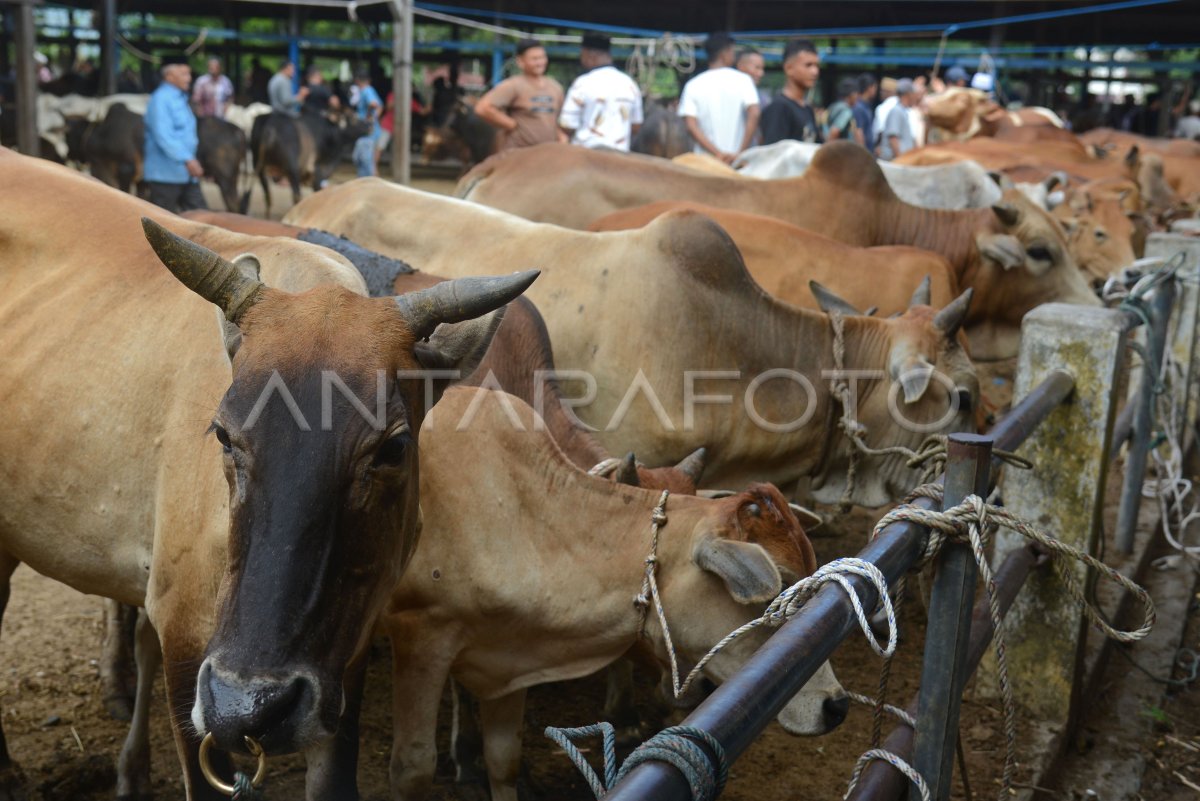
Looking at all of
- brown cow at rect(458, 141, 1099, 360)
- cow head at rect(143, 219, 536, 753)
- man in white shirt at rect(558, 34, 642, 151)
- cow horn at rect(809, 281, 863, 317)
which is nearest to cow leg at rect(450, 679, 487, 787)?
cow head at rect(143, 219, 536, 753)

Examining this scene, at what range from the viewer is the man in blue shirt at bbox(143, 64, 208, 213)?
1127cm

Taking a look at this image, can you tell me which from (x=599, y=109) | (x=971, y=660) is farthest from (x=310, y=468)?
(x=599, y=109)

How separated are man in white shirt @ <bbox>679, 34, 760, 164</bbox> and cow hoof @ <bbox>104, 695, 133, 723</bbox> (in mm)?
7046

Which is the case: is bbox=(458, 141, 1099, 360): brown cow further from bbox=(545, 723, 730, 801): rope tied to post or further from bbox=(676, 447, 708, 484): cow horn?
bbox=(545, 723, 730, 801): rope tied to post

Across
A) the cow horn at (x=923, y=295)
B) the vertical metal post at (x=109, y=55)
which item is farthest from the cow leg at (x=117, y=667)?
the vertical metal post at (x=109, y=55)

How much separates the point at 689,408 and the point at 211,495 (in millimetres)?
2194

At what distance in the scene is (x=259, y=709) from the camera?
219 centimetres

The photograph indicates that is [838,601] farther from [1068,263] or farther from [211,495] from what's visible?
[1068,263]

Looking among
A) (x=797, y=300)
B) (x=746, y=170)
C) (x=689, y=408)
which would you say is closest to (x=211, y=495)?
(x=689, y=408)

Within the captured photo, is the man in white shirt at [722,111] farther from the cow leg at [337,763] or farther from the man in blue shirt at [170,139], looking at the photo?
the cow leg at [337,763]

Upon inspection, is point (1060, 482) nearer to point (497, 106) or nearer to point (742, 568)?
point (742, 568)

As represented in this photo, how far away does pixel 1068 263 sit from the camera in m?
7.50

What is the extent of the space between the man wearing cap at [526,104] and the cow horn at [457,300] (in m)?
7.16

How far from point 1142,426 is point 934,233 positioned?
235 cm
